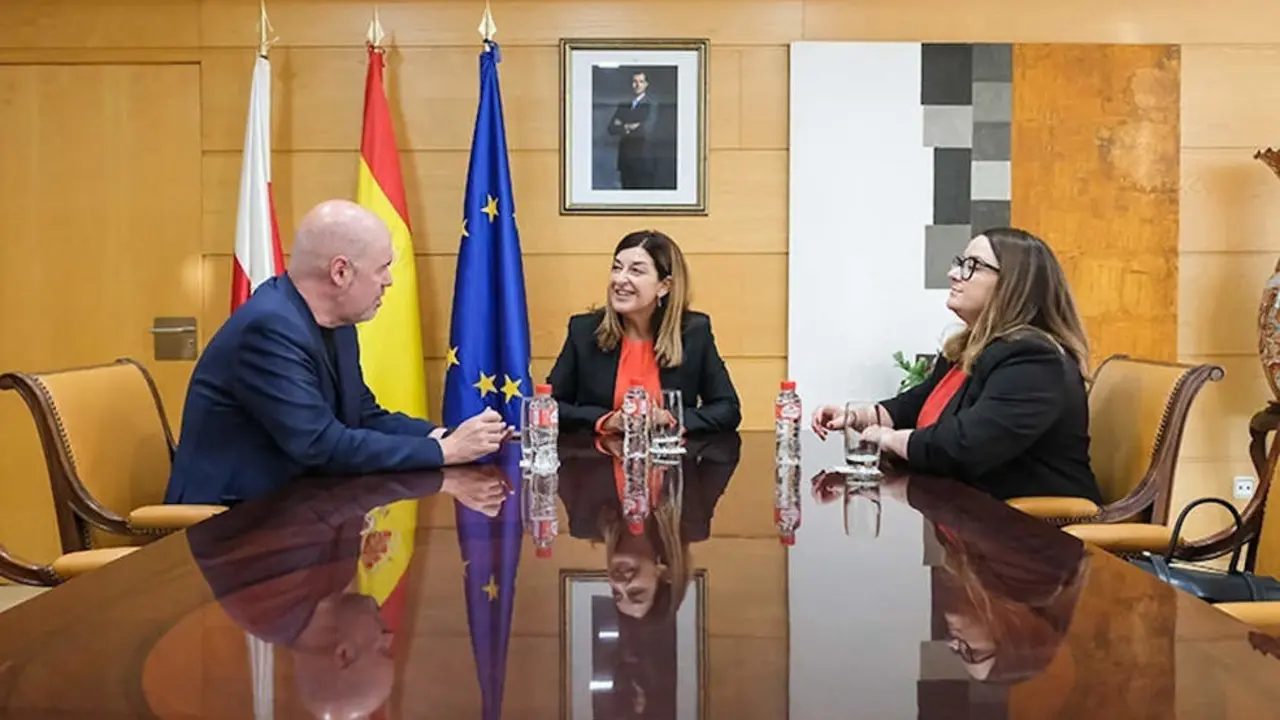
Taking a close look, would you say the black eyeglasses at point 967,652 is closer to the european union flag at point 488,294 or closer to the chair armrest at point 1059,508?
the chair armrest at point 1059,508

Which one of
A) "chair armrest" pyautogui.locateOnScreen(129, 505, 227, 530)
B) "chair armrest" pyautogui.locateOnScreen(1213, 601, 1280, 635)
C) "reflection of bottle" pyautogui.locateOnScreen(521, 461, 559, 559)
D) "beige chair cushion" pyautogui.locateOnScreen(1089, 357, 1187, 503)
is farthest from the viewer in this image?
"beige chair cushion" pyautogui.locateOnScreen(1089, 357, 1187, 503)

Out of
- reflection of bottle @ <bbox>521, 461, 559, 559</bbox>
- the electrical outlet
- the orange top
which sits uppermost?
the orange top

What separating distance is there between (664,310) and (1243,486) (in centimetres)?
255

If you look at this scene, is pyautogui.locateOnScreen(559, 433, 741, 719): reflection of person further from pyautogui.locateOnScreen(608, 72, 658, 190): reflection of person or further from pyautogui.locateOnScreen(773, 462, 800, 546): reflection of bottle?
pyautogui.locateOnScreen(608, 72, 658, 190): reflection of person

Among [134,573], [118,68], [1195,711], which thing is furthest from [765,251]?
[1195,711]

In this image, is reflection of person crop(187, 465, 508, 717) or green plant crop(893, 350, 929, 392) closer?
reflection of person crop(187, 465, 508, 717)

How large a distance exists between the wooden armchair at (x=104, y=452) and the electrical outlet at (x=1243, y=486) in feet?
12.7

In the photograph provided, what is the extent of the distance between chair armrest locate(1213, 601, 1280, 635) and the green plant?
264cm

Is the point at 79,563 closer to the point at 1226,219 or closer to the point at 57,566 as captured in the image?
the point at 57,566

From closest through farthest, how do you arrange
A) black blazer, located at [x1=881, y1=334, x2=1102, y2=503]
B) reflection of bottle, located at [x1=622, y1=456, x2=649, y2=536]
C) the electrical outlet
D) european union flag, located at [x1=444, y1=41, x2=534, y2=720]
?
1. reflection of bottle, located at [x1=622, y1=456, x2=649, y2=536]
2. black blazer, located at [x1=881, y1=334, x2=1102, y2=503]
3. european union flag, located at [x1=444, y1=41, x2=534, y2=720]
4. the electrical outlet

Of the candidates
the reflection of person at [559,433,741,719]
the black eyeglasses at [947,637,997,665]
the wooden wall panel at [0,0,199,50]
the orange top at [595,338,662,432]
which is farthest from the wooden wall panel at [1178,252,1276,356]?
the wooden wall panel at [0,0,199,50]

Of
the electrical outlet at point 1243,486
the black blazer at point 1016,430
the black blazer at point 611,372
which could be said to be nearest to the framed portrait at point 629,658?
the black blazer at point 1016,430

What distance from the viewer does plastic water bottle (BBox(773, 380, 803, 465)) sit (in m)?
2.46

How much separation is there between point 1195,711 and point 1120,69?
4021 mm
